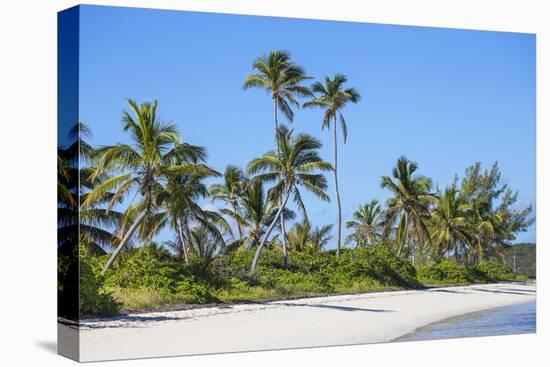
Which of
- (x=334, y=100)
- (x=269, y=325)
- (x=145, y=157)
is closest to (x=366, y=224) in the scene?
(x=334, y=100)

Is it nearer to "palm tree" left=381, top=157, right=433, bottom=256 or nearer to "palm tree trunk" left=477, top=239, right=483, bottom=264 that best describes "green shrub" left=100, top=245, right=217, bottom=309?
"palm tree" left=381, top=157, right=433, bottom=256

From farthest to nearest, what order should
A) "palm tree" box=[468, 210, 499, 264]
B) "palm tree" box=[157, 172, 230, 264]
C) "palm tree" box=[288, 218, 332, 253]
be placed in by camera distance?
"palm tree" box=[468, 210, 499, 264] → "palm tree" box=[288, 218, 332, 253] → "palm tree" box=[157, 172, 230, 264]

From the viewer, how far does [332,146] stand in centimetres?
1825

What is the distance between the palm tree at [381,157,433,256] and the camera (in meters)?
19.2

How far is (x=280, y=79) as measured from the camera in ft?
57.4

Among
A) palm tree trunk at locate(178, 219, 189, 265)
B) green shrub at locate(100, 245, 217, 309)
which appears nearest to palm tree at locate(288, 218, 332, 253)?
green shrub at locate(100, 245, 217, 309)

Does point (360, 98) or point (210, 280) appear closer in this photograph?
point (210, 280)

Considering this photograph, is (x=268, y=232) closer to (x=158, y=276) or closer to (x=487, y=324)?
(x=158, y=276)

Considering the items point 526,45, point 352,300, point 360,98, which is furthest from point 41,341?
point 526,45

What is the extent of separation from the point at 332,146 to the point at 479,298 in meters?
5.14

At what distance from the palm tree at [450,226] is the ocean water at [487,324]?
1.83m

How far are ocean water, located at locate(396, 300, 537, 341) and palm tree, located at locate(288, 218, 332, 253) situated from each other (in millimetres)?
2368

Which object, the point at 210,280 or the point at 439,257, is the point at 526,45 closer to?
the point at 439,257

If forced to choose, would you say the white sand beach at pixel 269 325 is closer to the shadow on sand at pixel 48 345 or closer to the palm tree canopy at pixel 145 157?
the shadow on sand at pixel 48 345
